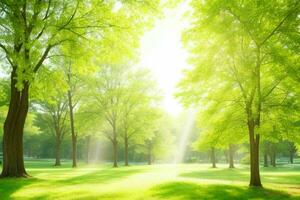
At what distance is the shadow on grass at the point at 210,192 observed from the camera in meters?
15.5

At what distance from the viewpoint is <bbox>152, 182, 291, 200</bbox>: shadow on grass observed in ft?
50.9

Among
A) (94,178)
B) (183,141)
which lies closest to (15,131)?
(94,178)

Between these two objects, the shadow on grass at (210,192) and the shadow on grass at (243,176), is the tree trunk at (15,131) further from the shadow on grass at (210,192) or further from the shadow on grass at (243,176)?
the shadow on grass at (243,176)

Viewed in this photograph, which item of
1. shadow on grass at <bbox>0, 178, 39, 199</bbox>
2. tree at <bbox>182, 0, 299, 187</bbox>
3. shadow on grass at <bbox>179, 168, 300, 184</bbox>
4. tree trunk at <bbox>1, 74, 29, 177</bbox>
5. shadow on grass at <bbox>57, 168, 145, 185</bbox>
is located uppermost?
tree at <bbox>182, 0, 299, 187</bbox>

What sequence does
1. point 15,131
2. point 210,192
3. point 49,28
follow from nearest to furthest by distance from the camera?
point 210,192 < point 49,28 < point 15,131

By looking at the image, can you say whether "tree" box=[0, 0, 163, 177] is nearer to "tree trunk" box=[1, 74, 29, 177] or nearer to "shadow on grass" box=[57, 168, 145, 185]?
"tree trunk" box=[1, 74, 29, 177]

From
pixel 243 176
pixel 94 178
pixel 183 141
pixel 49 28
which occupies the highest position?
pixel 49 28

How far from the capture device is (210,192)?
1669cm

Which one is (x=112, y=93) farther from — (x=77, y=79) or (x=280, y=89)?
(x=280, y=89)

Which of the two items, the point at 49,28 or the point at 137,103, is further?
the point at 137,103

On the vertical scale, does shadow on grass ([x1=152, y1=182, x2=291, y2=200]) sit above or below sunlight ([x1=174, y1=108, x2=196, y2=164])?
below

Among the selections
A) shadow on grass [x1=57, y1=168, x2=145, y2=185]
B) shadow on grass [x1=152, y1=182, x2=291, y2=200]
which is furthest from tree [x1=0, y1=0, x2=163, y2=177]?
shadow on grass [x1=152, y1=182, x2=291, y2=200]

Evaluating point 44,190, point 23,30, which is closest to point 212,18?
point 23,30

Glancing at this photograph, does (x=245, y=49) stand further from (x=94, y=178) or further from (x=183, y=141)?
(x=183, y=141)
